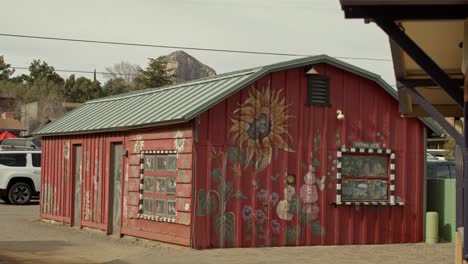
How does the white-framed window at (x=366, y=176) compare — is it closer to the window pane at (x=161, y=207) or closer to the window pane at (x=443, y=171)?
the window pane at (x=161, y=207)

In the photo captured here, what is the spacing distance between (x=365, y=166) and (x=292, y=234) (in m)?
2.14

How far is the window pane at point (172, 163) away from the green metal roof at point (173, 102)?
0.68 metres

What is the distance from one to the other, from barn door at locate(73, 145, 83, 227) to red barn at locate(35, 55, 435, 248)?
6.36ft

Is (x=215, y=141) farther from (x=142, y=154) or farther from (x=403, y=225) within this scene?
(x=403, y=225)

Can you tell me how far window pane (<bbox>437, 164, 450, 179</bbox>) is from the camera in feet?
62.7

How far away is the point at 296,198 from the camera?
1452 cm

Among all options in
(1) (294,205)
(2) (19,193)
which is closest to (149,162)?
(1) (294,205)

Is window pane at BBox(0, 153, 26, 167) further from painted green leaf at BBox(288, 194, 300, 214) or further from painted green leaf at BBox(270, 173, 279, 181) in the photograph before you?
painted green leaf at BBox(288, 194, 300, 214)

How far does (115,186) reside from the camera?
54.7ft

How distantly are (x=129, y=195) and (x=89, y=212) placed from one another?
225 cm

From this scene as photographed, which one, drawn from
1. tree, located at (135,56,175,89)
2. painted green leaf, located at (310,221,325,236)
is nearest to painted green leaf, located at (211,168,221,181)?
painted green leaf, located at (310,221,325,236)

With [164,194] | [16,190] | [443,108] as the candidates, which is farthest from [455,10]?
[16,190]

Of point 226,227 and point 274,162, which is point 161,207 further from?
point 274,162

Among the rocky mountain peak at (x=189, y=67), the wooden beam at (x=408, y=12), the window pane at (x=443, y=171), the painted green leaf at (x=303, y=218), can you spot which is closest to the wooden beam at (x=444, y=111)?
the wooden beam at (x=408, y=12)
